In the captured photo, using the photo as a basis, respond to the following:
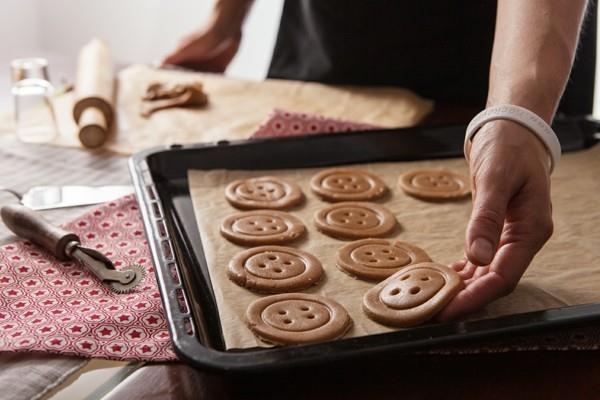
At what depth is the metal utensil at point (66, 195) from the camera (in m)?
1.30

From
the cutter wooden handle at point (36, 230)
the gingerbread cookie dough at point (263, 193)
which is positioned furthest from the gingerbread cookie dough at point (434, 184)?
the cutter wooden handle at point (36, 230)

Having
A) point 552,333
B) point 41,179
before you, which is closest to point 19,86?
point 41,179

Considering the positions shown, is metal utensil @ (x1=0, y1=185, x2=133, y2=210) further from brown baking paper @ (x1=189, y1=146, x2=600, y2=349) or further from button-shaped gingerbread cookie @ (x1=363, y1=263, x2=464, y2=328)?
button-shaped gingerbread cookie @ (x1=363, y1=263, x2=464, y2=328)

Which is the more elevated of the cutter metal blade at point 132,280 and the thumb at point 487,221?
the thumb at point 487,221

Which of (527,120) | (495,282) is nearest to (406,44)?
(527,120)

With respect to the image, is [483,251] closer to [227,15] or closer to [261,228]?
[261,228]

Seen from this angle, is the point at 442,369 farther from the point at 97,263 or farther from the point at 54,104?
the point at 54,104

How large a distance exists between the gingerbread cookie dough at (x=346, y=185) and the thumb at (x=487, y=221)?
41cm

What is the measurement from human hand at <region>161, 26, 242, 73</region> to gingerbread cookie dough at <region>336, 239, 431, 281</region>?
974mm

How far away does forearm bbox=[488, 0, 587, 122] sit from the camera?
103cm

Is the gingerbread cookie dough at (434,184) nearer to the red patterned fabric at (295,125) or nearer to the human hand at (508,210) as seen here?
the red patterned fabric at (295,125)

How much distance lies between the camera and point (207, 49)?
2.00 meters

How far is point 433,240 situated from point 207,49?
100 cm

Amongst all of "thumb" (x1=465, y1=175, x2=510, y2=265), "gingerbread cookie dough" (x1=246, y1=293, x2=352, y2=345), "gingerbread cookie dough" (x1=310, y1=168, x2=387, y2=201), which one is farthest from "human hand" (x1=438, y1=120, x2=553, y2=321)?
"gingerbread cookie dough" (x1=310, y1=168, x2=387, y2=201)
